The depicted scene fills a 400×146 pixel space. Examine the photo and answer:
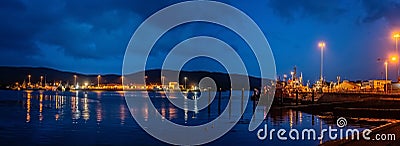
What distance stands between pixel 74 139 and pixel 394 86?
154ft

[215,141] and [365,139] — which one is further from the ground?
[365,139]

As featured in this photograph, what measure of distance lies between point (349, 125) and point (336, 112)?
20.9ft

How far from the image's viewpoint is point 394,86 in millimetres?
57031

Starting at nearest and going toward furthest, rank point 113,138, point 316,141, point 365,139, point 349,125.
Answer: point 365,139, point 316,141, point 113,138, point 349,125

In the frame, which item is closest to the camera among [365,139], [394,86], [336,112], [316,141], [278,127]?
[365,139]

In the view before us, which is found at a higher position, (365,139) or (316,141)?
(365,139)

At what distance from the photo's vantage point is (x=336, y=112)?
36.2 meters

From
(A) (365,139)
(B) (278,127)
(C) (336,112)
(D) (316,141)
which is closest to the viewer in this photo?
(A) (365,139)

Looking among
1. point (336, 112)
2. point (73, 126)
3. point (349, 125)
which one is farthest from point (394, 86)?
point (73, 126)

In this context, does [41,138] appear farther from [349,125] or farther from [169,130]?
[349,125]

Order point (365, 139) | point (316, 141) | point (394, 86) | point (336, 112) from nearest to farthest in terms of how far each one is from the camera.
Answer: point (365, 139), point (316, 141), point (336, 112), point (394, 86)

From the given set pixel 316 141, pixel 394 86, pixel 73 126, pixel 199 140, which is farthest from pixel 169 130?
pixel 394 86

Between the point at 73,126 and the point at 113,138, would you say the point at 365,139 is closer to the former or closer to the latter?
the point at 113,138

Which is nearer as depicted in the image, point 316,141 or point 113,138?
point 316,141
